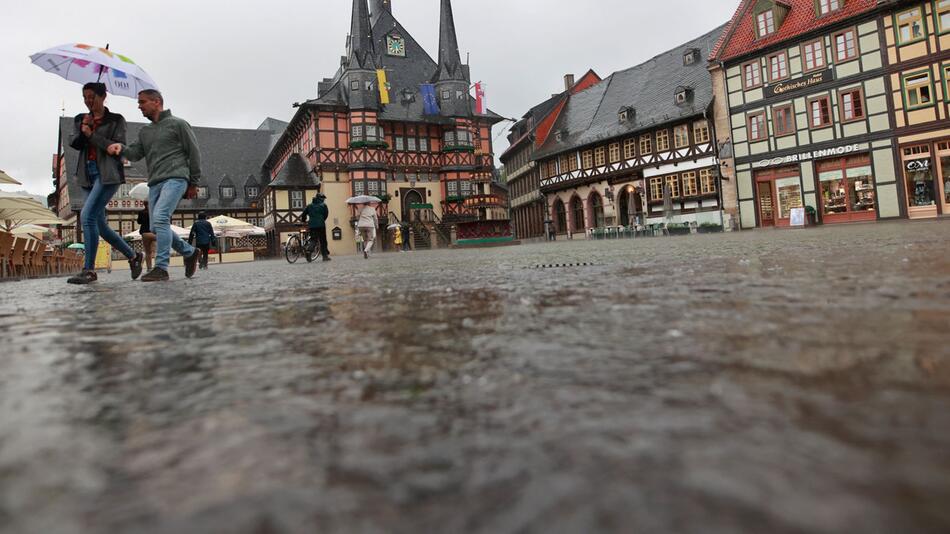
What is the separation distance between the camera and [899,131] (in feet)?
73.3

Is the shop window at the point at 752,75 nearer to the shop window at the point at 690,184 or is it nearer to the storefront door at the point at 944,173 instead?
the shop window at the point at 690,184

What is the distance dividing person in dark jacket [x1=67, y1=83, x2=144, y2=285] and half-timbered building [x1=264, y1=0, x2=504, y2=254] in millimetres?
29412

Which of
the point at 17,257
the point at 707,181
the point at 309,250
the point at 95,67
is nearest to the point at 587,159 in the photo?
the point at 707,181

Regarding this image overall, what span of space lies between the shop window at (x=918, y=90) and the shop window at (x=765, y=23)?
232 inches

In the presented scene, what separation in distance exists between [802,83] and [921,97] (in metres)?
4.23

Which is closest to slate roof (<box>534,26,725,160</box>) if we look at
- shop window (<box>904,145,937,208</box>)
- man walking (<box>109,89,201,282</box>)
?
shop window (<box>904,145,937,208</box>)

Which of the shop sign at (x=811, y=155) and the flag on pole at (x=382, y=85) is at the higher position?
the flag on pole at (x=382, y=85)

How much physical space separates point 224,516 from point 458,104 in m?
40.5

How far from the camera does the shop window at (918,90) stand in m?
21.6

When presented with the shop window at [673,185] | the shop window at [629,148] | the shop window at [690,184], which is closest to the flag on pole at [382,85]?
the shop window at [629,148]

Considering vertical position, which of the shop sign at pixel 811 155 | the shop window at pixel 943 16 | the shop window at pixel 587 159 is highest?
the shop window at pixel 943 16

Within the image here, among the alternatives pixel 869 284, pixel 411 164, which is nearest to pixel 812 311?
pixel 869 284

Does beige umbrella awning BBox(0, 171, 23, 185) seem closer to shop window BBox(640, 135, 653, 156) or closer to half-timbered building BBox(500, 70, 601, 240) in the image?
shop window BBox(640, 135, 653, 156)

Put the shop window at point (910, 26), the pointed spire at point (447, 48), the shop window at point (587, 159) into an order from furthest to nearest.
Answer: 1. the pointed spire at point (447, 48)
2. the shop window at point (587, 159)
3. the shop window at point (910, 26)
